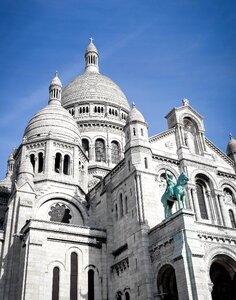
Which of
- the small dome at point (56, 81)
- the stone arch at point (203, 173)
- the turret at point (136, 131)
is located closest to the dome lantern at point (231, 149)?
the stone arch at point (203, 173)

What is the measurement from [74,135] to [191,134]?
13.9 meters

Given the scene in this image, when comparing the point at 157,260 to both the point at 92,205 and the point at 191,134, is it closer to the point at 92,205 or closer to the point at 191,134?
the point at 92,205

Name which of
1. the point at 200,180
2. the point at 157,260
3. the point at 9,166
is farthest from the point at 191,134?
the point at 9,166

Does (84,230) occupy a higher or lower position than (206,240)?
higher

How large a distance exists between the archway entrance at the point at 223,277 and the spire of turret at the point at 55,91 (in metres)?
30.9

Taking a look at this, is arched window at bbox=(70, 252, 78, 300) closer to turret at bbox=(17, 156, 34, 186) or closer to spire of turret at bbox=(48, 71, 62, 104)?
turret at bbox=(17, 156, 34, 186)

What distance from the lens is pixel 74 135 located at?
4562 centimetres

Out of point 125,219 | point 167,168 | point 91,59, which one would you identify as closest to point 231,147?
point 167,168

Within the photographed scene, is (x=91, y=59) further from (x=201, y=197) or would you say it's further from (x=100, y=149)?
(x=201, y=197)

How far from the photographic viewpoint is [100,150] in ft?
183

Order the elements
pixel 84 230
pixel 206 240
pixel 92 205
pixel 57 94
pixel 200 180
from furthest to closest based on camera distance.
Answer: pixel 57 94 < pixel 92 205 < pixel 200 180 < pixel 84 230 < pixel 206 240

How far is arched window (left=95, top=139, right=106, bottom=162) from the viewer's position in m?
55.1

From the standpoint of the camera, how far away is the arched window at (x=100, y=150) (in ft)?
181

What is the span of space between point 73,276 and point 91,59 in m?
50.6
